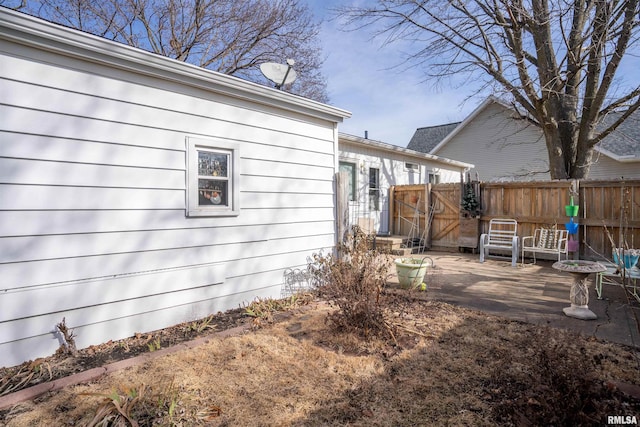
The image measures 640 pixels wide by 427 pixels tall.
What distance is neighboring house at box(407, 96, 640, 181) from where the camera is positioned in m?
12.8

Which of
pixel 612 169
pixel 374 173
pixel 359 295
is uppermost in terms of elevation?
pixel 612 169

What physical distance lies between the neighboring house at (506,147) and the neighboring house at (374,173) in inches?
178

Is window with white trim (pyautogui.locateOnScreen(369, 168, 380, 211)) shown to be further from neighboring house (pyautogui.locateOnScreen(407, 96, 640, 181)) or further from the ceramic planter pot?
neighboring house (pyautogui.locateOnScreen(407, 96, 640, 181))

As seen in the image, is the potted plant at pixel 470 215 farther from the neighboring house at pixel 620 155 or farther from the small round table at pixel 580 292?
the neighboring house at pixel 620 155

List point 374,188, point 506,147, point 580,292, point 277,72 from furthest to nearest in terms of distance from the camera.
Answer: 1. point 506,147
2. point 374,188
3. point 277,72
4. point 580,292

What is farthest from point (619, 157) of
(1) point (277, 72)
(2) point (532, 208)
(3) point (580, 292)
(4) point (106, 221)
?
(4) point (106, 221)

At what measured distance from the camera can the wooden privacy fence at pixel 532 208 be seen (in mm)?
6688

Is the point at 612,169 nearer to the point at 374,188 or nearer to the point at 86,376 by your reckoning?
the point at 374,188

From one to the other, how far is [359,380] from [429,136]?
18337 mm

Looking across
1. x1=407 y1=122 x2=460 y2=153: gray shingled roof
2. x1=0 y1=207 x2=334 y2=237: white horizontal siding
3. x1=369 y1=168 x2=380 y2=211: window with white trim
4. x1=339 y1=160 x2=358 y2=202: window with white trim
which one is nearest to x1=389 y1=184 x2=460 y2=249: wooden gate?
x1=369 y1=168 x2=380 y2=211: window with white trim

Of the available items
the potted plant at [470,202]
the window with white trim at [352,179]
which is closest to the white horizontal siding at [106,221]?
the window with white trim at [352,179]

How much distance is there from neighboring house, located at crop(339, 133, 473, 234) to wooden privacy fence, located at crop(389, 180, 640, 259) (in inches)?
18.7

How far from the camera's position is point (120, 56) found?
125 inches

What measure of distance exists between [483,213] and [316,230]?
5344 millimetres
